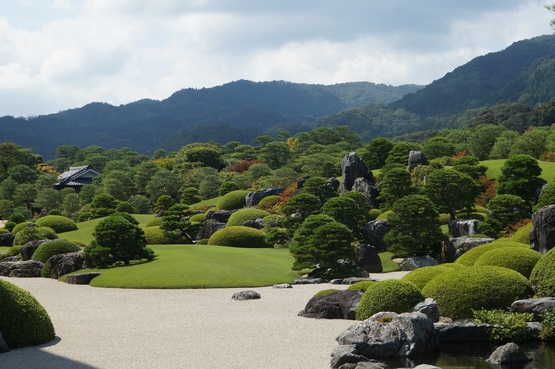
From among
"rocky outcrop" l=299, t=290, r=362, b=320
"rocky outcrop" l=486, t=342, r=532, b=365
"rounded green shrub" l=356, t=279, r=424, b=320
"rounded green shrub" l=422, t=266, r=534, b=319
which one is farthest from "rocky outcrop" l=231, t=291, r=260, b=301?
"rocky outcrop" l=486, t=342, r=532, b=365

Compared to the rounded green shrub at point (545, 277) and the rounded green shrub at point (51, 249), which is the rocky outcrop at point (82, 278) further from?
the rounded green shrub at point (545, 277)

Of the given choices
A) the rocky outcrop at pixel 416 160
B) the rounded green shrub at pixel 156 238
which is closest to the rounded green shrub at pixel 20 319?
the rounded green shrub at pixel 156 238

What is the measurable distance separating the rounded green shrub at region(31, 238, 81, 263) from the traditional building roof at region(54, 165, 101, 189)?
148 ft

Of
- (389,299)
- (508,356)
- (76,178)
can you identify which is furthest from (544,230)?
(76,178)

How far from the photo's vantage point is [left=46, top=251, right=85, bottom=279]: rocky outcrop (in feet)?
93.1

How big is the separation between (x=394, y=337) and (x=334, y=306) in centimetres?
420

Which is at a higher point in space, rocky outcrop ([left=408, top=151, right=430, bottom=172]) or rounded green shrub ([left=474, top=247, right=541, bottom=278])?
rocky outcrop ([left=408, top=151, right=430, bottom=172])

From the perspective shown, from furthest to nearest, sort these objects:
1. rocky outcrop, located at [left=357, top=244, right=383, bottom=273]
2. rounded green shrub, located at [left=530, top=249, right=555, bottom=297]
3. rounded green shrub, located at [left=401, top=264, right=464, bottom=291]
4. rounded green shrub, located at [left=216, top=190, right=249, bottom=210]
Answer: rounded green shrub, located at [left=216, top=190, right=249, bottom=210] < rocky outcrop, located at [left=357, top=244, right=383, bottom=273] < rounded green shrub, located at [left=401, top=264, right=464, bottom=291] < rounded green shrub, located at [left=530, top=249, right=555, bottom=297]

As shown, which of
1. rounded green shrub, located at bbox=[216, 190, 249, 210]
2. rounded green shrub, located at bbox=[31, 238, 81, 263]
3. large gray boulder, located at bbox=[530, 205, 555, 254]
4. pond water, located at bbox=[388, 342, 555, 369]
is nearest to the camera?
pond water, located at bbox=[388, 342, 555, 369]

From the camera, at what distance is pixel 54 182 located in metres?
71.8

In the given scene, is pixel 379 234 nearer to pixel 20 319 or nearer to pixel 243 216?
pixel 243 216

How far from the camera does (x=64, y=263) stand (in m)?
28.6

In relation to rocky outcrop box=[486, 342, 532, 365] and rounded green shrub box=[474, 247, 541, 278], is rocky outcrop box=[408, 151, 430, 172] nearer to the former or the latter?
rounded green shrub box=[474, 247, 541, 278]

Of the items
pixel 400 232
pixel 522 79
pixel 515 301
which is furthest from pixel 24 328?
pixel 522 79
